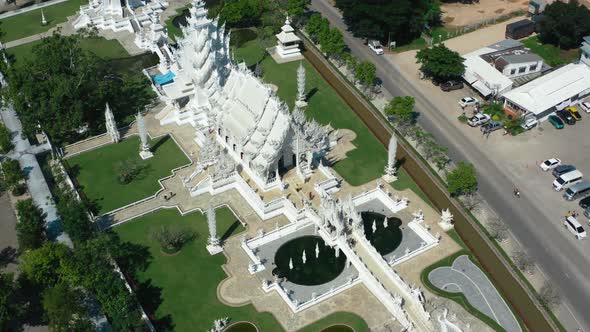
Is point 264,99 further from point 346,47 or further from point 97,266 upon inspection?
point 346,47

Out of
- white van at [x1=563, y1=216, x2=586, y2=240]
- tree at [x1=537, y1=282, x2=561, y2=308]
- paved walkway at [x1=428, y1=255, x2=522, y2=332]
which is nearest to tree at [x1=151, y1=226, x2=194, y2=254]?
paved walkway at [x1=428, y1=255, x2=522, y2=332]

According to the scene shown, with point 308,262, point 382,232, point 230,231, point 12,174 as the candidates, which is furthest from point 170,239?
point 12,174

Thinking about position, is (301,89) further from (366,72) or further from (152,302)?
(152,302)

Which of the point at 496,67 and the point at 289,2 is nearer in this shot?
the point at 496,67

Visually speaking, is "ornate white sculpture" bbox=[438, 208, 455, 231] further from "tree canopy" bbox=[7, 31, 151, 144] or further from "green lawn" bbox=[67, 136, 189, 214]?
"tree canopy" bbox=[7, 31, 151, 144]

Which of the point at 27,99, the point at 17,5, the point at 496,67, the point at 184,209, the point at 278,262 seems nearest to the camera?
the point at 278,262

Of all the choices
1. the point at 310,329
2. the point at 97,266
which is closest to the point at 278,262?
the point at 310,329

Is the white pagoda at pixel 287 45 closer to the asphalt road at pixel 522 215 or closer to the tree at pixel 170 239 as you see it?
the asphalt road at pixel 522 215
